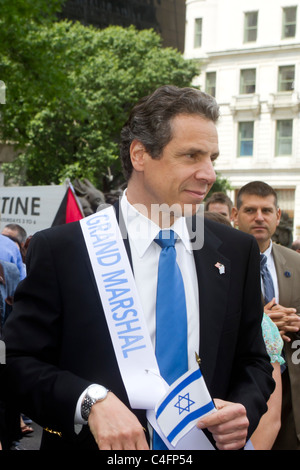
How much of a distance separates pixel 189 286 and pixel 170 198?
304 millimetres

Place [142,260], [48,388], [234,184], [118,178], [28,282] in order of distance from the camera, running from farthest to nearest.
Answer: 1. [234,184]
2. [118,178]
3. [142,260]
4. [28,282]
5. [48,388]

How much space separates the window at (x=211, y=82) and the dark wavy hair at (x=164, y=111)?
38.9 m

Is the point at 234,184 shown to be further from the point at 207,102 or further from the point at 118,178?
the point at 207,102

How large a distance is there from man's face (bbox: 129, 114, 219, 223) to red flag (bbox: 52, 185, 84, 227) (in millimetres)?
6171

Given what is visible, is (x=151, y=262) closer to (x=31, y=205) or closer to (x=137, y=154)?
(x=137, y=154)

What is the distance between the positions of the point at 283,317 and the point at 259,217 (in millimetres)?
736

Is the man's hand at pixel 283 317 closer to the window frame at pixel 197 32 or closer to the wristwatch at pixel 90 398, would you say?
the wristwatch at pixel 90 398

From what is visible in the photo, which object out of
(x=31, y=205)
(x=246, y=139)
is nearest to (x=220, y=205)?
(x=31, y=205)

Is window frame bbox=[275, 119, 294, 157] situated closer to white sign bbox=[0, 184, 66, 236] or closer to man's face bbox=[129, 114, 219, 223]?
white sign bbox=[0, 184, 66, 236]

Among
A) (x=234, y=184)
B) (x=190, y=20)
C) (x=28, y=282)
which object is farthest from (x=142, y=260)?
(x=190, y=20)

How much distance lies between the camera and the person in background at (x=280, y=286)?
355 centimetres

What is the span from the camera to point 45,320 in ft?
6.97

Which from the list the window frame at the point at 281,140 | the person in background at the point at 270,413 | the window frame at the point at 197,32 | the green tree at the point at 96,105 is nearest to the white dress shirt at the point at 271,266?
the person in background at the point at 270,413

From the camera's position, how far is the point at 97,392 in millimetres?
1968
